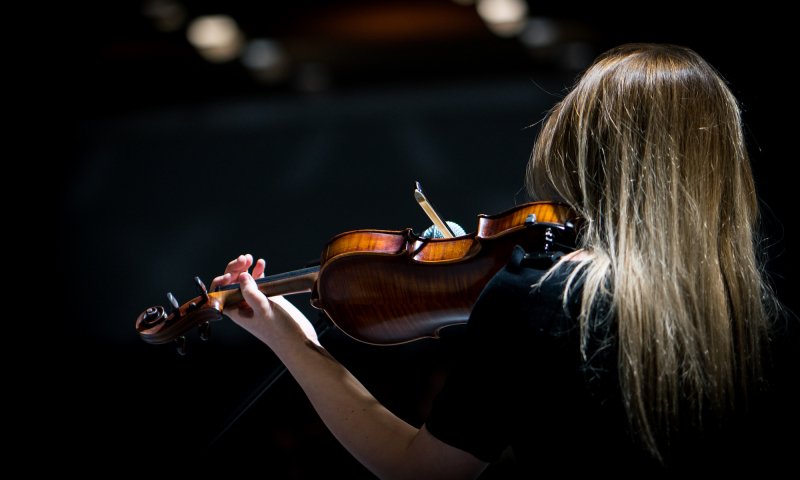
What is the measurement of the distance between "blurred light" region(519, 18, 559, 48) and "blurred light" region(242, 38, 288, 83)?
0.79 meters

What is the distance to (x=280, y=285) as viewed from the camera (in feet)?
3.39

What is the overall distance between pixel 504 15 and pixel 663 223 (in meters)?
1.58

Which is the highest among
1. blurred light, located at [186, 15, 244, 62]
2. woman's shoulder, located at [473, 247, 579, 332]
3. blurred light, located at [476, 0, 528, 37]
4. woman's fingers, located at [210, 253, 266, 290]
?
blurred light, located at [186, 15, 244, 62]

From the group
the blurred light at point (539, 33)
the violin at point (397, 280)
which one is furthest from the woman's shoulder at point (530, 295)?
the blurred light at point (539, 33)

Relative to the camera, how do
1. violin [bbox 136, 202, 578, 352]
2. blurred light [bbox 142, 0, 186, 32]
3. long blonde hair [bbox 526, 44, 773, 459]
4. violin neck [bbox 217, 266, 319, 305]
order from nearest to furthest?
long blonde hair [bbox 526, 44, 773, 459] → violin [bbox 136, 202, 578, 352] → violin neck [bbox 217, 266, 319, 305] → blurred light [bbox 142, 0, 186, 32]

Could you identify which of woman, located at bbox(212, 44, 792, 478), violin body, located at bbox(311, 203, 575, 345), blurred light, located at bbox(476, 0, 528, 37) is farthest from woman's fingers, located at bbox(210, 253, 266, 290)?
blurred light, located at bbox(476, 0, 528, 37)

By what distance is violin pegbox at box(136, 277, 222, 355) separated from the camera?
1041mm

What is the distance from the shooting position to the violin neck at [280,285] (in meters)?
1.03

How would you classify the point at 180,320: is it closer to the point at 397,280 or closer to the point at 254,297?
the point at 254,297

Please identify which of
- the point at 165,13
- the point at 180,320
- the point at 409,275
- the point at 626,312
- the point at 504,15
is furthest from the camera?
the point at 165,13

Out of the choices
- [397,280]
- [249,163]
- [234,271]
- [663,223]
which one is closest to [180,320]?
[234,271]

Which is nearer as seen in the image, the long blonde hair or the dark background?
the long blonde hair

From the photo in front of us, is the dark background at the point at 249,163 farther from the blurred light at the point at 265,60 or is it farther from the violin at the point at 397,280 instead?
the violin at the point at 397,280

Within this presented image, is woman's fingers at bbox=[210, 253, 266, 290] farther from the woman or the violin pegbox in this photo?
the woman
